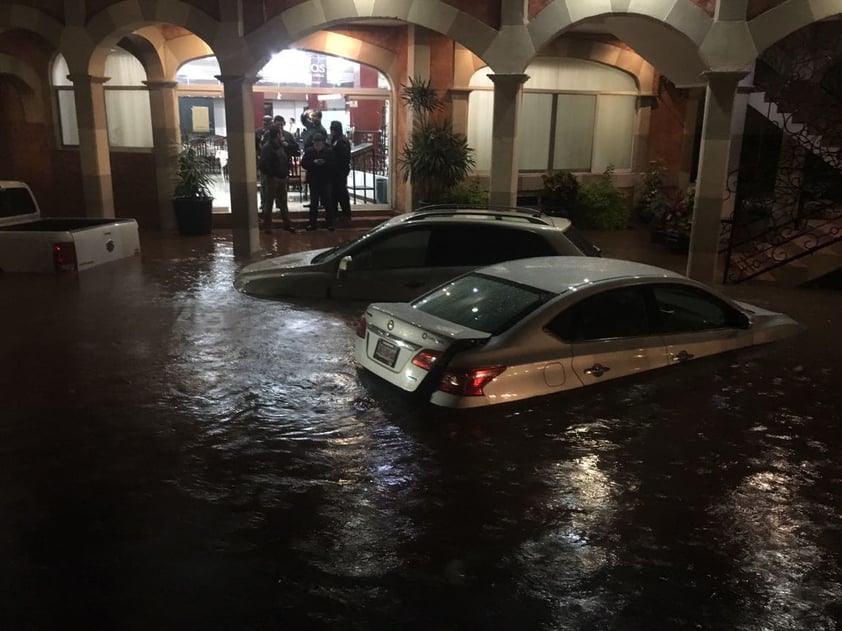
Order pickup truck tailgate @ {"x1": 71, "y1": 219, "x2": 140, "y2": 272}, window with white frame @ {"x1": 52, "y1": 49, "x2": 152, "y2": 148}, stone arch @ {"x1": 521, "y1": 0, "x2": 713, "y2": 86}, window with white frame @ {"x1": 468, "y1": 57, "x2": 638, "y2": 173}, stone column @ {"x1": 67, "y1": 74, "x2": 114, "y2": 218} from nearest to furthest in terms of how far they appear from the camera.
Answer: stone arch @ {"x1": 521, "y1": 0, "x2": 713, "y2": 86} < pickup truck tailgate @ {"x1": 71, "y1": 219, "x2": 140, "y2": 272} < stone column @ {"x1": 67, "y1": 74, "x2": 114, "y2": 218} < window with white frame @ {"x1": 52, "y1": 49, "x2": 152, "y2": 148} < window with white frame @ {"x1": 468, "y1": 57, "x2": 638, "y2": 173}

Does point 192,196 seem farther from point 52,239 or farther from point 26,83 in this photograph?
point 26,83

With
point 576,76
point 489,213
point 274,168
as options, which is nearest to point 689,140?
point 576,76

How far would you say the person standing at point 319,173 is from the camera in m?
15.7

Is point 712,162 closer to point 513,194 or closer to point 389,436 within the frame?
point 513,194

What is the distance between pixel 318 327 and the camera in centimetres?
868

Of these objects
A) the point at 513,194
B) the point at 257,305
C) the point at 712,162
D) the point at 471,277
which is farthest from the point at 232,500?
the point at 712,162

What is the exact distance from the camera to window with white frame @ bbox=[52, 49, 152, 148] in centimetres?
1692

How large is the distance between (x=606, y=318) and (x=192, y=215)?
11620mm

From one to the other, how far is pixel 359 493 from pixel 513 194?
8.59 m

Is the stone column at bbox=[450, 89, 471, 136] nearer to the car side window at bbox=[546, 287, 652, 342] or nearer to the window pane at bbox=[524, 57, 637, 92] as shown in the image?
the window pane at bbox=[524, 57, 637, 92]

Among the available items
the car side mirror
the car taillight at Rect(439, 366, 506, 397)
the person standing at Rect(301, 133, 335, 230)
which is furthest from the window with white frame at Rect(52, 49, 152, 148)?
the car taillight at Rect(439, 366, 506, 397)

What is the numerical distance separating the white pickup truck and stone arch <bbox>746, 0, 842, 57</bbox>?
10630 millimetres

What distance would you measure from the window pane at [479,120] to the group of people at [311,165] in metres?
3.13

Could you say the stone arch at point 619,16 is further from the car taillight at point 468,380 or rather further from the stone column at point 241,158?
the car taillight at point 468,380
